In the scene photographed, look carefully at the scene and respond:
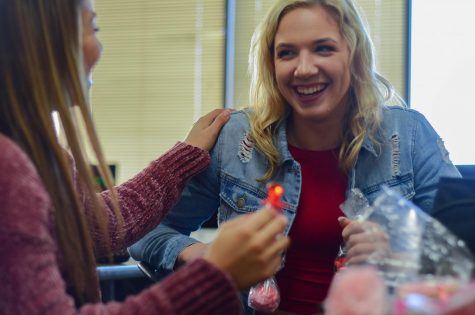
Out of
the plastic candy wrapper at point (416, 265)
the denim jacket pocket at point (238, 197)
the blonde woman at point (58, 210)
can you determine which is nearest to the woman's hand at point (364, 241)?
the plastic candy wrapper at point (416, 265)

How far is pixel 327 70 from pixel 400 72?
143 cm

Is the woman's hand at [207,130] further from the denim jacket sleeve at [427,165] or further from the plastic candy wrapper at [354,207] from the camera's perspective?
the denim jacket sleeve at [427,165]

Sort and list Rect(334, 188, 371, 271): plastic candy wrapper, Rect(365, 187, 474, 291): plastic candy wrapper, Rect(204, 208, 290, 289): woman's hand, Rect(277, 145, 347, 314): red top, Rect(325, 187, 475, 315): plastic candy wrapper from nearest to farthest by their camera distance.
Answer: Rect(325, 187, 475, 315): plastic candy wrapper, Rect(365, 187, 474, 291): plastic candy wrapper, Rect(204, 208, 290, 289): woman's hand, Rect(334, 188, 371, 271): plastic candy wrapper, Rect(277, 145, 347, 314): red top

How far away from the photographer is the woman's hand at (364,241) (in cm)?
79

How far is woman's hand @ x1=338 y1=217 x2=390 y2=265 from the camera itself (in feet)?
2.58

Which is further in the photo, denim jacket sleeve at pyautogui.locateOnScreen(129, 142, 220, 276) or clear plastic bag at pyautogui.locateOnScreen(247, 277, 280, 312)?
denim jacket sleeve at pyautogui.locateOnScreen(129, 142, 220, 276)

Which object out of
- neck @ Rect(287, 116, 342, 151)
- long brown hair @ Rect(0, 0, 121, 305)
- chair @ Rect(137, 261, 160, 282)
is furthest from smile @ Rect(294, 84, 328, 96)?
long brown hair @ Rect(0, 0, 121, 305)

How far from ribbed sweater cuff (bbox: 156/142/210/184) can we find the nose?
1.01 ft

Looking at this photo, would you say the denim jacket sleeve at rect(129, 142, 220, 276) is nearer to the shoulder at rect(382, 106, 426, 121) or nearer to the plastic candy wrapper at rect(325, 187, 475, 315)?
the shoulder at rect(382, 106, 426, 121)

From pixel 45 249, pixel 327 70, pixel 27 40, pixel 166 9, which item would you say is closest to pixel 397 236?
pixel 45 249

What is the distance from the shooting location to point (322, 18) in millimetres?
1517

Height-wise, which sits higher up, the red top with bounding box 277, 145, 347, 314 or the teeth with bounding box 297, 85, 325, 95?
the teeth with bounding box 297, 85, 325, 95

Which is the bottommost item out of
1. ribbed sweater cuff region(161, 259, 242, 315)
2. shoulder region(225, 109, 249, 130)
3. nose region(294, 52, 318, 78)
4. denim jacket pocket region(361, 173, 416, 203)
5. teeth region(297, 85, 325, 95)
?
denim jacket pocket region(361, 173, 416, 203)

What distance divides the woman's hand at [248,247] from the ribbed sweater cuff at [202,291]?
0.02 meters
